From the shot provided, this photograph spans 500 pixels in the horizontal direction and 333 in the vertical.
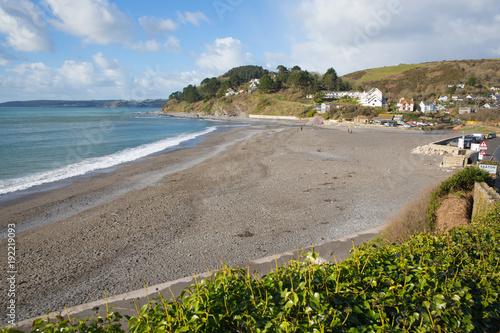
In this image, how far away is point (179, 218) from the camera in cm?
1022

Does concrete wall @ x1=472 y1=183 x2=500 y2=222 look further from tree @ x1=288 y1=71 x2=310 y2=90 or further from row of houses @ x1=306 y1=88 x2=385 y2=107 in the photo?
tree @ x1=288 y1=71 x2=310 y2=90

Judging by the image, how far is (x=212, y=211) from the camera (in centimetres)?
1080

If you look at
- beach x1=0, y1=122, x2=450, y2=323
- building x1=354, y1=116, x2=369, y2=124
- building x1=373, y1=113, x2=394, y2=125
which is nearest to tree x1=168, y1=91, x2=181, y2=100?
building x1=354, y1=116, x2=369, y2=124

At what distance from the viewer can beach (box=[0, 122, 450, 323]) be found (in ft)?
22.3

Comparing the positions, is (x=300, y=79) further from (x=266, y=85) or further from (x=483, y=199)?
(x=483, y=199)

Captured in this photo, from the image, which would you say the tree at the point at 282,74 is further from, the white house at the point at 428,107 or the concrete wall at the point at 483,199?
the concrete wall at the point at 483,199

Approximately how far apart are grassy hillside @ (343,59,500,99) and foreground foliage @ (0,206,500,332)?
102 meters

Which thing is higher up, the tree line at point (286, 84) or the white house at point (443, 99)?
the tree line at point (286, 84)

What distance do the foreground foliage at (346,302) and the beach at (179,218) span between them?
614 millimetres

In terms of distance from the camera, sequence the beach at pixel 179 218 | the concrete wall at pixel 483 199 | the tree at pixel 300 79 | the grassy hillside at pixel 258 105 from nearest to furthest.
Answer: the concrete wall at pixel 483 199 → the beach at pixel 179 218 → the grassy hillside at pixel 258 105 → the tree at pixel 300 79

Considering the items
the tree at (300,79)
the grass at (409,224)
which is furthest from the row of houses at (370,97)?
the grass at (409,224)

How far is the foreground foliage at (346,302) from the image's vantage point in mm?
1961

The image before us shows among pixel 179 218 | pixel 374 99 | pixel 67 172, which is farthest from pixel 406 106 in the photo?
pixel 179 218

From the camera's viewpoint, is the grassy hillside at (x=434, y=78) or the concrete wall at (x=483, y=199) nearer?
the concrete wall at (x=483, y=199)
